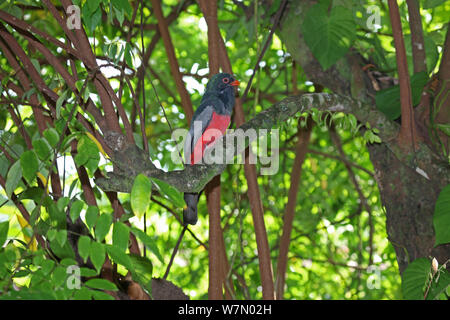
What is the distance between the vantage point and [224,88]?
8.89 ft

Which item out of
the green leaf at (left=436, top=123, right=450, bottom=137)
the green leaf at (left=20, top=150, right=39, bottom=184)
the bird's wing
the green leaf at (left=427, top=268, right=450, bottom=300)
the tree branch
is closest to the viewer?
the green leaf at (left=20, top=150, right=39, bottom=184)

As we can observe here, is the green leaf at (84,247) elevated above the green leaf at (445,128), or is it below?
below

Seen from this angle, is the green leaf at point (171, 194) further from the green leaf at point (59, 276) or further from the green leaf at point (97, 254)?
the green leaf at point (59, 276)

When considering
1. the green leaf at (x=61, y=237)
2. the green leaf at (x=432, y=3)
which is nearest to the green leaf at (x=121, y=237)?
the green leaf at (x=61, y=237)

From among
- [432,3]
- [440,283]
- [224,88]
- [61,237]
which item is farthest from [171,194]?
[432,3]

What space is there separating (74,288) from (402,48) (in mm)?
1760

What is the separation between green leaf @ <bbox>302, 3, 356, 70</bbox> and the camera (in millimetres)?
2477

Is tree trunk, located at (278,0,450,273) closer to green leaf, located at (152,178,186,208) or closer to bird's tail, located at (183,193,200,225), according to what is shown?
bird's tail, located at (183,193,200,225)

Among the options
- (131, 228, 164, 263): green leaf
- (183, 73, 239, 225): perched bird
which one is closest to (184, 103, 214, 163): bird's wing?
(183, 73, 239, 225): perched bird

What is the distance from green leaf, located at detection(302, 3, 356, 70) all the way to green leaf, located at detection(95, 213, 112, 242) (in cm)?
162

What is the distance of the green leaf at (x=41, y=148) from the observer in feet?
4.23

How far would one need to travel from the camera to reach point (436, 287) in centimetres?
201
